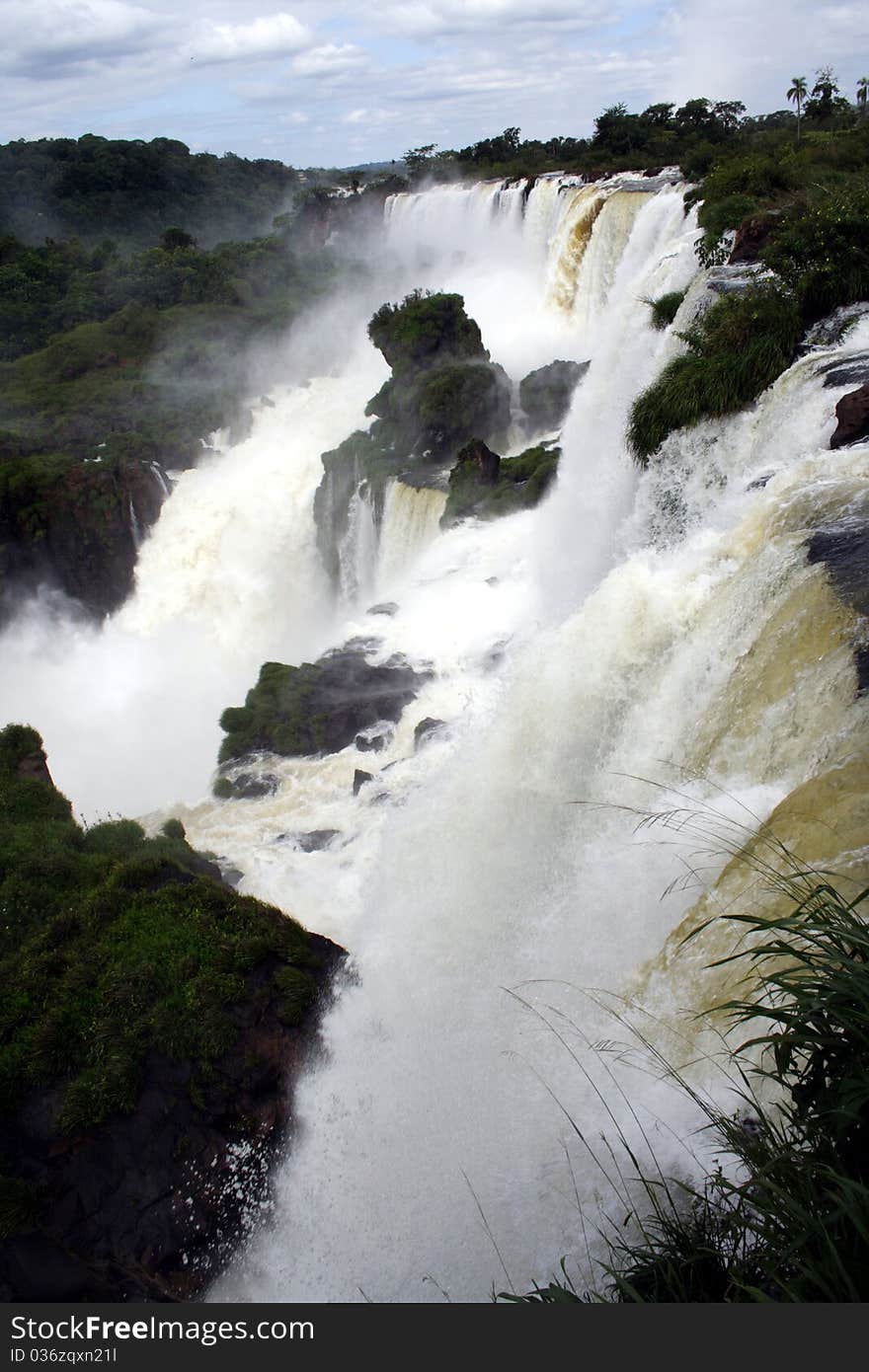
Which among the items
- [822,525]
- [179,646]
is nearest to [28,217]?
[179,646]

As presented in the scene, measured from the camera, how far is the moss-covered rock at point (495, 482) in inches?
637

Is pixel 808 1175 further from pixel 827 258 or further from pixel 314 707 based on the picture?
pixel 314 707

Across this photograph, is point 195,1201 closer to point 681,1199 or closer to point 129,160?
point 681,1199

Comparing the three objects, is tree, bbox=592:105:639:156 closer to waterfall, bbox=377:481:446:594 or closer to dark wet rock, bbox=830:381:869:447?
waterfall, bbox=377:481:446:594

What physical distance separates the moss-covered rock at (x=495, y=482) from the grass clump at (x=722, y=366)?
18.6ft

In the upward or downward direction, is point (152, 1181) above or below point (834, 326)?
below

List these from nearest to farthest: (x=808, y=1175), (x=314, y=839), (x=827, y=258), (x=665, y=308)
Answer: (x=808, y=1175), (x=314, y=839), (x=827, y=258), (x=665, y=308)

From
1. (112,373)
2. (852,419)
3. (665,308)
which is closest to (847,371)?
(852,419)

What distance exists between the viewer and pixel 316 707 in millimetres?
12469

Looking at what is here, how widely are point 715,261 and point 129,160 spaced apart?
59.8m

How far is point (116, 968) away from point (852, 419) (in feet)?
22.5

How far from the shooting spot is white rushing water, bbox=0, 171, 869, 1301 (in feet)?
15.9

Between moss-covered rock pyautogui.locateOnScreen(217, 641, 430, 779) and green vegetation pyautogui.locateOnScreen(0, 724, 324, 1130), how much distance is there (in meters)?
4.20

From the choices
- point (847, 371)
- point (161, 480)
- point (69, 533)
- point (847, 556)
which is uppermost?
point (847, 371)
